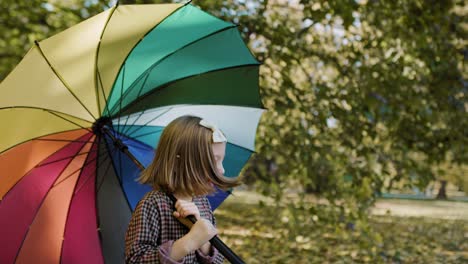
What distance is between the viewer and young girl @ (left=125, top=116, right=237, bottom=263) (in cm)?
217

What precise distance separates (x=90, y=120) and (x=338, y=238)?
9150mm

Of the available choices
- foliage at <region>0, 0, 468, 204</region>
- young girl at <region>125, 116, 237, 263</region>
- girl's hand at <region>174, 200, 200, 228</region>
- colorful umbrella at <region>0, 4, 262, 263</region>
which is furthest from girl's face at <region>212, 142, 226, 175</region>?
foliage at <region>0, 0, 468, 204</region>

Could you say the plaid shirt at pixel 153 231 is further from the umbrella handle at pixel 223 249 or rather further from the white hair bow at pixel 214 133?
the white hair bow at pixel 214 133

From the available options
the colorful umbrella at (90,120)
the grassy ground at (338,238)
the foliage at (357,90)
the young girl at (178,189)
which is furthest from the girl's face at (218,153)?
the foliage at (357,90)

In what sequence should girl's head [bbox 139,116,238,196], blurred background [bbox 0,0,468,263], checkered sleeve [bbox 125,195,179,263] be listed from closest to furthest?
checkered sleeve [bbox 125,195,179,263], girl's head [bbox 139,116,238,196], blurred background [bbox 0,0,468,263]

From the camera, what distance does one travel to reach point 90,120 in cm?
262

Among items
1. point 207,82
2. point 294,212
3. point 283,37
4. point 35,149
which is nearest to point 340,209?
point 294,212

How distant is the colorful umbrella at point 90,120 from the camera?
2627 millimetres

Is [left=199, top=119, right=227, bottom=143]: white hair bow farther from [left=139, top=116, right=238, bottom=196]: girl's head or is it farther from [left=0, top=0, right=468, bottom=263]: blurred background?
[left=0, top=0, right=468, bottom=263]: blurred background

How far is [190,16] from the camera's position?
2904mm

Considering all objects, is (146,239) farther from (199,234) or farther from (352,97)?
(352,97)

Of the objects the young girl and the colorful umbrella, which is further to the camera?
the colorful umbrella

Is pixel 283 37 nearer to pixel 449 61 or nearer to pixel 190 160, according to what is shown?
pixel 449 61

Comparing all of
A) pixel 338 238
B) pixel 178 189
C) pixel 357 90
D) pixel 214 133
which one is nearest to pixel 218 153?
pixel 214 133
